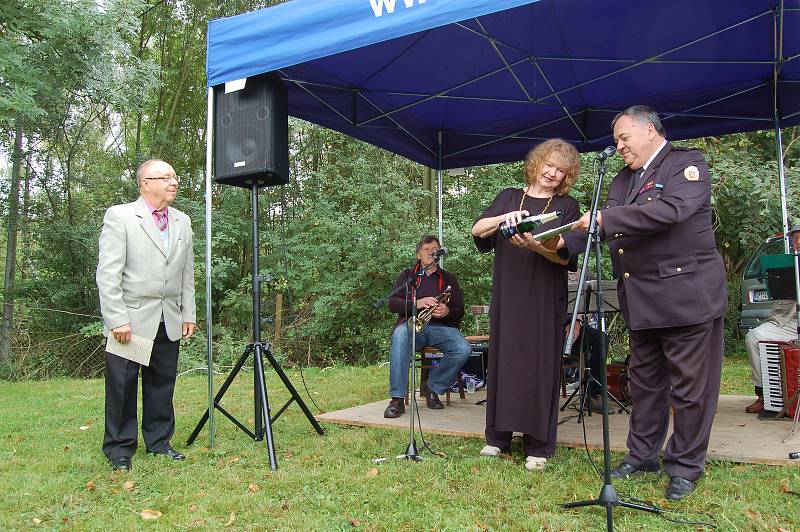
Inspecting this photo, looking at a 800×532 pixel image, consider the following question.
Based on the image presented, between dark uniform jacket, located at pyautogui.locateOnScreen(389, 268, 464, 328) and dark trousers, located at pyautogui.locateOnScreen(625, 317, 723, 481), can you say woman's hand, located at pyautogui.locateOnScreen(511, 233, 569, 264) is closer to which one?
dark trousers, located at pyautogui.locateOnScreen(625, 317, 723, 481)

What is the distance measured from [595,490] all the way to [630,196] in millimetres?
1413

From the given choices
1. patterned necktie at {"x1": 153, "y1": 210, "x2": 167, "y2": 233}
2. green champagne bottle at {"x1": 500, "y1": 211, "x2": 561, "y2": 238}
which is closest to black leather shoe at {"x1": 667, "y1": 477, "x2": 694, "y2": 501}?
→ green champagne bottle at {"x1": 500, "y1": 211, "x2": 561, "y2": 238}

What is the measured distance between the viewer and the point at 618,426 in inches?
167

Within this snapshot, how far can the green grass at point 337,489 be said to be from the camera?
2.65m

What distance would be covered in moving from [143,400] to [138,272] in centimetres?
79

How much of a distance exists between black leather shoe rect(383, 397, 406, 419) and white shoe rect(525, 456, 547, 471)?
1.53 meters

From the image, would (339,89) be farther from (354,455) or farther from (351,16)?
(354,455)

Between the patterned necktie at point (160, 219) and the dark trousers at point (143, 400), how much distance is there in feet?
1.94

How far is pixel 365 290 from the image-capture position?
10.0 meters

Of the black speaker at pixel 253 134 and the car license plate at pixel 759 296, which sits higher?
the black speaker at pixel 253 134

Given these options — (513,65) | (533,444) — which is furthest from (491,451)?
(513,65)

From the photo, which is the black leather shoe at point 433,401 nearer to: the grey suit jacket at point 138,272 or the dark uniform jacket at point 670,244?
the grey suit jacket at point 138,272

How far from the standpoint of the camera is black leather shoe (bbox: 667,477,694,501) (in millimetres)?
2814

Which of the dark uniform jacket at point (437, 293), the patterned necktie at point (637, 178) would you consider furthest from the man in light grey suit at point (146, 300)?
the patterned necktie at point (637, 178)
